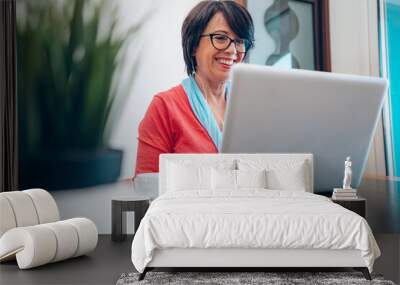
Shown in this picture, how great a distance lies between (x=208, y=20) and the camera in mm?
5316

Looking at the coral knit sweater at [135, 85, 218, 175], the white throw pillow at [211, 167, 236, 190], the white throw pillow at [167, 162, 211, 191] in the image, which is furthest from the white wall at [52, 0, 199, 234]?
the white throw pillow at [211, 167, 236, 190]

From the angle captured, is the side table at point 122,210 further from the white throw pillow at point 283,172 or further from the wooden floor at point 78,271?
the white throw pillow at point 283,172

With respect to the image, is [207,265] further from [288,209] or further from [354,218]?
[354,218]

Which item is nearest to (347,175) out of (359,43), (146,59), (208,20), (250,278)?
(359,43)

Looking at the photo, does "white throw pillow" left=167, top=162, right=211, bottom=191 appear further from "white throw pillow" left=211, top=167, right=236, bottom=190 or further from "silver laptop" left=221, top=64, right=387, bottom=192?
"silver laptop" left=221, top=64, right=387, bottom=192

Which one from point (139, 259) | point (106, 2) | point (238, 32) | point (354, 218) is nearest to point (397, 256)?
point (354, 218)

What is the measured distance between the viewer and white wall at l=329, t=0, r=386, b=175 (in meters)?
5.25

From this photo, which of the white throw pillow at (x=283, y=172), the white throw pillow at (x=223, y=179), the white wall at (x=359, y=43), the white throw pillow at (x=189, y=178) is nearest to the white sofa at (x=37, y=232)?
the white throw pillow at (x=189, y=178)

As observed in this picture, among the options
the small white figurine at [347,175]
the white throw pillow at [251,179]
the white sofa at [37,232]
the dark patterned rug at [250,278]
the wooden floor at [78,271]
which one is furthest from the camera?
the small white figurine at [347,175]

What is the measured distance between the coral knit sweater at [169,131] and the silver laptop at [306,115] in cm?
28

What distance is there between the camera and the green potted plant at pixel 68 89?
5.35 metres

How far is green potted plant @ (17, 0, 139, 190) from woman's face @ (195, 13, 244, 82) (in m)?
0.72

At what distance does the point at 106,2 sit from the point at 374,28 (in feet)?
8.74

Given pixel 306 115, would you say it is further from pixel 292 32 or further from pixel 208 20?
pixel 208 20
